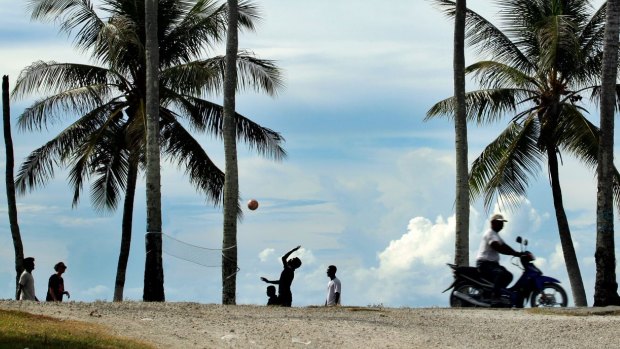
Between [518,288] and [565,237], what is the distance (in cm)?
1245

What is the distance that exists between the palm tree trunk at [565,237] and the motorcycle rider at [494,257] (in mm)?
12382

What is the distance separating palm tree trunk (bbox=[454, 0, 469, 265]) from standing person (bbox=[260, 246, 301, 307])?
523 centimetres

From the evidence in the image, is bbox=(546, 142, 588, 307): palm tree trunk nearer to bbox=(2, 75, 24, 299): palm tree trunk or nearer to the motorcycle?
the motorcycle

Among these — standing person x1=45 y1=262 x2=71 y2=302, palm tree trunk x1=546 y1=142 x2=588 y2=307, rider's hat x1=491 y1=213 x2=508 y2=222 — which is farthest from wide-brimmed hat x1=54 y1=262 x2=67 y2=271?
palm tree trunk x1=546 y1=142 x2=588 y2=307

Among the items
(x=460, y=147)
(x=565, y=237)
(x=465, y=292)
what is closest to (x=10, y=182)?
(x=460, y=147)

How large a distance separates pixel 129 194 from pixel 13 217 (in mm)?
3377

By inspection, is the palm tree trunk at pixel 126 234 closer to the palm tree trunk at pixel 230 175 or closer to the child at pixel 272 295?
the palm tree trunk at pixel 230 175

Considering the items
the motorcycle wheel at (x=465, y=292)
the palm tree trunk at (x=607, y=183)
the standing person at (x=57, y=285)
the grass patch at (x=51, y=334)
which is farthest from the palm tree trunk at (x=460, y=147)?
the grass patch at (x=51, y=334)

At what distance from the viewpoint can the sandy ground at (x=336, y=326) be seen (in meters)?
17.0

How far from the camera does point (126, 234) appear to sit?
33281 mm

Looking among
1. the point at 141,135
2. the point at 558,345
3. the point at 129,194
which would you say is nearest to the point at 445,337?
the point at 558,345

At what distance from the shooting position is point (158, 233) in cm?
2548

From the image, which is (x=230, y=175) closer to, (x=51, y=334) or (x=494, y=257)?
(x=494, y=257)

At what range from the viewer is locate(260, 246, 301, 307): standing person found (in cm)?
2370
